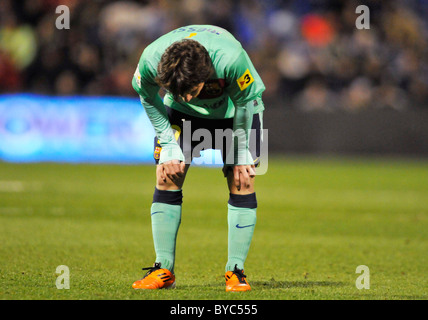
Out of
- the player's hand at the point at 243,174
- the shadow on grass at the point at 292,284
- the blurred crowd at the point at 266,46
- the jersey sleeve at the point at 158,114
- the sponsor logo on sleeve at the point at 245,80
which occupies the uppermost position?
the blurred crowd at the point at 266,46

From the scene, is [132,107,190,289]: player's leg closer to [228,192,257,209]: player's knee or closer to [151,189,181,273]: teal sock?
[151,189,181,273]: teal sock

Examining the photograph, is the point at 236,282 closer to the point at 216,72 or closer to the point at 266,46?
the point at 216,72

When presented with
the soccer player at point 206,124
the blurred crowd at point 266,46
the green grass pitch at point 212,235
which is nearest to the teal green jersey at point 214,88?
the soccer player at point 206,124

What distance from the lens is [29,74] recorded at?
16516mm

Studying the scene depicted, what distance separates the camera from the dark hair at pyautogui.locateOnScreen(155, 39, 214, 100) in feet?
13.4

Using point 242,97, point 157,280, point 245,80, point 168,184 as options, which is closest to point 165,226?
point 168,184

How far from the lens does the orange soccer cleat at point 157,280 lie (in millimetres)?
4586

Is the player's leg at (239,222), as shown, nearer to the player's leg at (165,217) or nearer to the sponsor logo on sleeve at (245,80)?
the player's leg at (165,217)

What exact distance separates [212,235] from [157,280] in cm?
297

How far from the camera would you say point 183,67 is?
4086mm

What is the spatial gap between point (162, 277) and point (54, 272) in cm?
97

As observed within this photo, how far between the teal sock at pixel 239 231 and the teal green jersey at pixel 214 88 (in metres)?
0.33

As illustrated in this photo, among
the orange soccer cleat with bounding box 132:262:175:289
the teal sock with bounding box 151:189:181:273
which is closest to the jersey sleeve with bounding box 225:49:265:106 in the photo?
the teal sock with bounding box 151:189:181:273
